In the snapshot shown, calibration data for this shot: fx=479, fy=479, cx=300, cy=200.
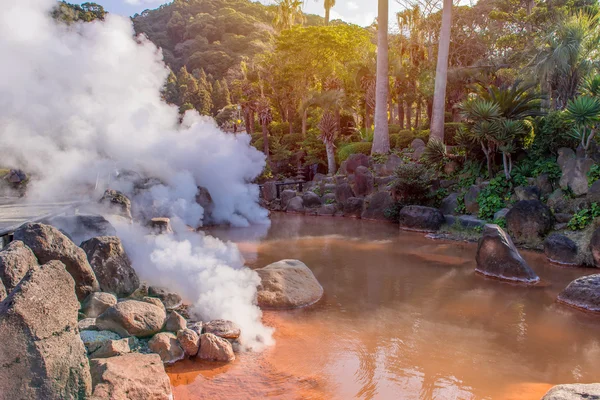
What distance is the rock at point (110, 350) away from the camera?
4.84 meters

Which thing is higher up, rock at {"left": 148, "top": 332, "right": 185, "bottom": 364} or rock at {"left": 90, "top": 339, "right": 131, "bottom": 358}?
rock at {"left": 90, "top": 339, "right": 131, "bottom": 358}

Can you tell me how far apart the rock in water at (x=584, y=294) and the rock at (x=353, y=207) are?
394 inches

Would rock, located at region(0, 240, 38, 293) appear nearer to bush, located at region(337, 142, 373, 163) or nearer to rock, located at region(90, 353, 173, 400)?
rock, located at region(90, 353, 173, 400)

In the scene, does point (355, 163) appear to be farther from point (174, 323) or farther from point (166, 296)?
point (174, 323)

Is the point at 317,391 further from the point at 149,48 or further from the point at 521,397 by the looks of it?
the point at 149,48

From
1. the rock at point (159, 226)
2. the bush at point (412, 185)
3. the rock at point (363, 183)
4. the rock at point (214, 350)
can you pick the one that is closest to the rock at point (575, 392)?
the rock at point (214, 350)

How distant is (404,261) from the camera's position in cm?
1048

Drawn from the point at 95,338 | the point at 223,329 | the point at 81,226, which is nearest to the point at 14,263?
the point at 95,338

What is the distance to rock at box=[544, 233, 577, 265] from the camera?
9805 mm

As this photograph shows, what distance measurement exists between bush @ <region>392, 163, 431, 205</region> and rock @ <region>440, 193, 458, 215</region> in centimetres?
63

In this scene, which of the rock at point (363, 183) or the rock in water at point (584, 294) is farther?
the rock at point (363, 183)

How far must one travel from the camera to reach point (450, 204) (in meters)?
14.8

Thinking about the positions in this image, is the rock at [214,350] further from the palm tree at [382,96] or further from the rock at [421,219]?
the palm tree at [382,96]

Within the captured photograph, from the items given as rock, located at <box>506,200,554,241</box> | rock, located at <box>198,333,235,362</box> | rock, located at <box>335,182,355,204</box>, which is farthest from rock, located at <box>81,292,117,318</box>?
rock, located at <box>335,182,355,204</box>
